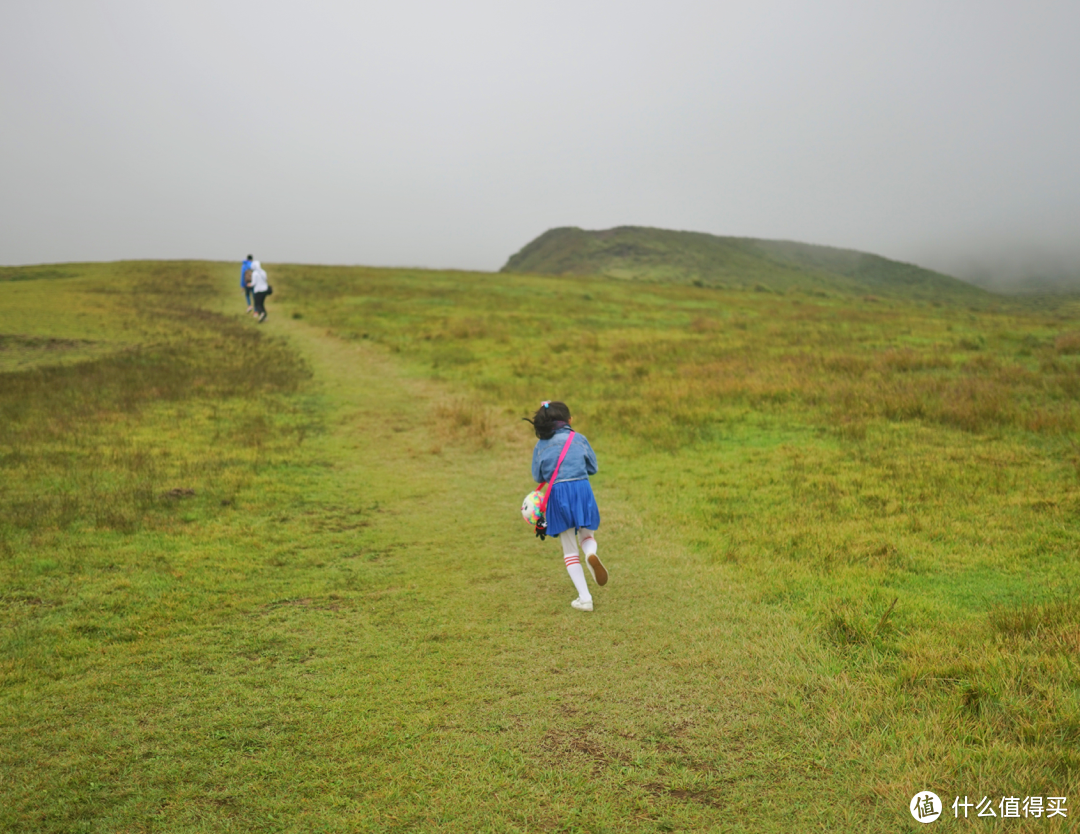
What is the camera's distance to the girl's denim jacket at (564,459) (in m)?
6.74

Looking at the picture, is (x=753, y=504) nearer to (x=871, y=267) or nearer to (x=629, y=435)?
(x=629, y=435)

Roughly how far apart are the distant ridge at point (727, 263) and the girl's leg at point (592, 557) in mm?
92342

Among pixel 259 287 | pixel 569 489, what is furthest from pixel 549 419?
pixel 259 287

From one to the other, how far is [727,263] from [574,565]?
12473 centimetres

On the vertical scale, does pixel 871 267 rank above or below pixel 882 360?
above

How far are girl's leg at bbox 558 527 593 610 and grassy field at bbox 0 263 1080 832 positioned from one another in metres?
0.20

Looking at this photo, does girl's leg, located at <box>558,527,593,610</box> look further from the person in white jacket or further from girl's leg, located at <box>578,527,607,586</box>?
the person in white jacket

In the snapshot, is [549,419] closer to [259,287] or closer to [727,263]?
[259,287]

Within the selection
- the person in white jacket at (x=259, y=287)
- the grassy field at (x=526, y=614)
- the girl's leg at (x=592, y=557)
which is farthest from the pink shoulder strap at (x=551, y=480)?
the person in white jacket at (x=259, y=287)

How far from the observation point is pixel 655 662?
5.53 m

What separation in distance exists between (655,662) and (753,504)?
4.78 metres

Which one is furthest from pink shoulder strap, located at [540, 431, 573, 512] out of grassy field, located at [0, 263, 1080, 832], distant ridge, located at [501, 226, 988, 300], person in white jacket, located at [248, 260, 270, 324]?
distant ridge, located at [501, 226, 988, 300]

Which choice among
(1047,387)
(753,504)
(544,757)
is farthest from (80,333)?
(1047,387)

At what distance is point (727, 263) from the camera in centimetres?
12312
